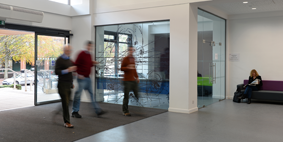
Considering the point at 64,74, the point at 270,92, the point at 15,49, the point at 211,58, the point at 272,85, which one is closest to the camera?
the point at 64,74

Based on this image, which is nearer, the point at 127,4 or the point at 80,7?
the point at 127,4

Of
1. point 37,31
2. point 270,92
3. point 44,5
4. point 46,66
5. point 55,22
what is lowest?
point 270,92

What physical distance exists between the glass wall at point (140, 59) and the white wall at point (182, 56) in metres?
0.21

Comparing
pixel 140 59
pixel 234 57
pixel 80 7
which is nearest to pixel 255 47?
pixel 234 57

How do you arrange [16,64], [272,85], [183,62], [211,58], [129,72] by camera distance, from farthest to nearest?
[16,64]
[272,85]
[211,58]
[183,62]
[129,72]

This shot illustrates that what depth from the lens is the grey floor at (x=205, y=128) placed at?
4.36m

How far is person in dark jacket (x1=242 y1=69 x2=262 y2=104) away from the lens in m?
8.59

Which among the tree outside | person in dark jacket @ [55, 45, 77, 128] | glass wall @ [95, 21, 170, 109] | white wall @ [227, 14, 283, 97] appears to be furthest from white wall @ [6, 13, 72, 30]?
white wall @ [227, 14, 283, 97]

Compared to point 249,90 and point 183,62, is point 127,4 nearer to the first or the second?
point 183,62

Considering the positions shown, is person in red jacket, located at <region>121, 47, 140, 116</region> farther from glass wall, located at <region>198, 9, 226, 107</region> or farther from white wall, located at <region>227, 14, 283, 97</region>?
white wall, located at <region>227, 14, 283, 97</region>

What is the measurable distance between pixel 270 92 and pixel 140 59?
174 inches

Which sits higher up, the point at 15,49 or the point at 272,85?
the point at 15,49

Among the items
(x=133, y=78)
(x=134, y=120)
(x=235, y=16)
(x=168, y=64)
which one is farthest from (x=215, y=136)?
(x=235, y=16)

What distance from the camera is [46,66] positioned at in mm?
8141
